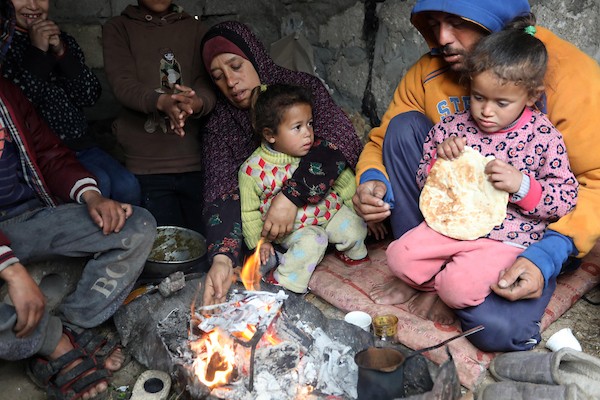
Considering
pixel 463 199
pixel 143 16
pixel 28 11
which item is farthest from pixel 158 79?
pixel 463 199

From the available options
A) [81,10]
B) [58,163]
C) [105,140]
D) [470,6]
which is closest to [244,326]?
[58,163]

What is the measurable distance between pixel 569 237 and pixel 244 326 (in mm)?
1256

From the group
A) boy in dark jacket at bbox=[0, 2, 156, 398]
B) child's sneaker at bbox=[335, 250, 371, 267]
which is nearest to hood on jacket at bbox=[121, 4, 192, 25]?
boy in dark jacket at bbox=[0, 2, 156, 398]

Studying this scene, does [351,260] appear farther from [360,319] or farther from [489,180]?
[489,180]

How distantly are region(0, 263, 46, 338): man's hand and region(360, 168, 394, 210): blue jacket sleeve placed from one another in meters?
1.38

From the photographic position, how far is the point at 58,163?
103 inches

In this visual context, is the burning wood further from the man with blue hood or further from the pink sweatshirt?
the pink sweatshirt

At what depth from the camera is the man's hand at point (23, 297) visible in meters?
2.07

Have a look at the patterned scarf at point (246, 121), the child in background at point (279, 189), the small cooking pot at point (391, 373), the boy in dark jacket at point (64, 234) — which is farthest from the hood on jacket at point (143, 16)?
the small cooking pot at point (391, 373)

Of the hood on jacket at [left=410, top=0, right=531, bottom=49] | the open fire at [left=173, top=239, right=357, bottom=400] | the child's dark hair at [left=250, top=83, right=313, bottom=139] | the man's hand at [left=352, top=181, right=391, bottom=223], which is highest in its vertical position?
the hood on jacket at [left=410, top=0, right=531, bottom=49]

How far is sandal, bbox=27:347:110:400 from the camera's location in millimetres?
2293

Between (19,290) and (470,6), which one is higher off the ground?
(470,6)

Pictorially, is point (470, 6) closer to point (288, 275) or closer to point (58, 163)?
point (288, 275)

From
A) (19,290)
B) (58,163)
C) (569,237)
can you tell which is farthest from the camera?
(58,163)
